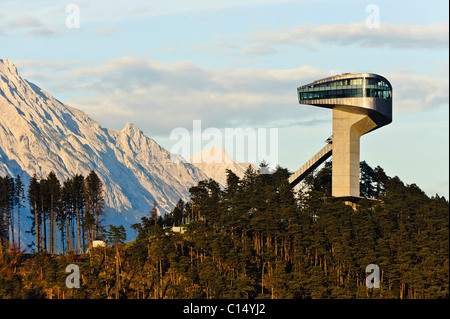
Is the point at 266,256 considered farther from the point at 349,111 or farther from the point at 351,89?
the point at 351,89

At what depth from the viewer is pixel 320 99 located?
7160 inches

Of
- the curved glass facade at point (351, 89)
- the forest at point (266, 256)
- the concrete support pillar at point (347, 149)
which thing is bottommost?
the forest at point (266, 256)

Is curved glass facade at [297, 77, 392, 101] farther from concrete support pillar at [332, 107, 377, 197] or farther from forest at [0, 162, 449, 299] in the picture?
forest at [0, 162, 449, 299]

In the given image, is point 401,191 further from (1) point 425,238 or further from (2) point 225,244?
(2) point 225,244

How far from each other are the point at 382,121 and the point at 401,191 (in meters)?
20.0

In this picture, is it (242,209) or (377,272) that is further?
(242,209)

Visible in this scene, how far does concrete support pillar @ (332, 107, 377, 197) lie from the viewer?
179 m

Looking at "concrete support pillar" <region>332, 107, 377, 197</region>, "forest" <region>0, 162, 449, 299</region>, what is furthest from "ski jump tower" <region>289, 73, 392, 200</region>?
"forest" <region>0, 162, 449, 299</region>

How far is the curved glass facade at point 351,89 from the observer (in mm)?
176625

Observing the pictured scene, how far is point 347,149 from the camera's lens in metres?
180

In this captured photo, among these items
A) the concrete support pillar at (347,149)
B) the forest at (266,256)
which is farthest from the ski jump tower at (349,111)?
the forest at (266,256)

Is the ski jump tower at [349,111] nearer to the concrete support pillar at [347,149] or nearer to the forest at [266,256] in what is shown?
the concrete support pillar at [347,149]

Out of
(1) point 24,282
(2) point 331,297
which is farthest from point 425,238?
(1) point 24,282
